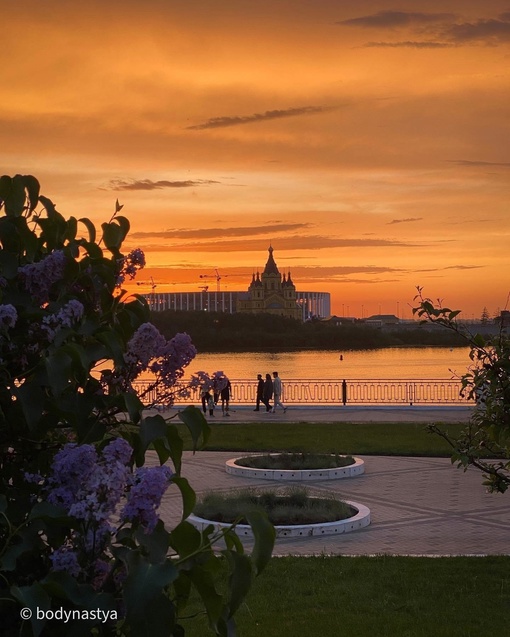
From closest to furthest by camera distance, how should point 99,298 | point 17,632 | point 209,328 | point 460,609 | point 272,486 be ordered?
point 17,632, point 99,298, point 460,609, point 272,486, point 209,328

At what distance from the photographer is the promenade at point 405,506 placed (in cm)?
984

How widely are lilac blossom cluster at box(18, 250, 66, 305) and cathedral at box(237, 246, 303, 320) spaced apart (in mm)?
152336

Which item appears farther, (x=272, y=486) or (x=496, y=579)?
(x=272, y=486)

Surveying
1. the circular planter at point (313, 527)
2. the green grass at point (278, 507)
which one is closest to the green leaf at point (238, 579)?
the circular planter at point (313, 527)

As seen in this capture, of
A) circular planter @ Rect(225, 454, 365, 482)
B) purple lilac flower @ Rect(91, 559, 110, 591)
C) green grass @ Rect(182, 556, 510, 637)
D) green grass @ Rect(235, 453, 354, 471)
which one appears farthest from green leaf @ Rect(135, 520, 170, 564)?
green grass @ Rect(235, 453, 354, 471)

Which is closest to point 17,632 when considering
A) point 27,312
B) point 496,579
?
point 27,312

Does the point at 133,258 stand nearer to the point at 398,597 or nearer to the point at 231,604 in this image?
the point at 231,604

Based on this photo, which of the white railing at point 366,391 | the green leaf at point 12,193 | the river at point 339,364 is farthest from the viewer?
the river at point 339,364

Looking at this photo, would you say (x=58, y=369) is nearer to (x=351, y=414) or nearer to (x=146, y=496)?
(x=146, y=496)

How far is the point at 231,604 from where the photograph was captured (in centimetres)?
182

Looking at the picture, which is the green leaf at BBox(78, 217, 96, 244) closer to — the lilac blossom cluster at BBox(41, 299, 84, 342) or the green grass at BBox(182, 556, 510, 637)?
the lilac blossom cluster at BBox(41, 299, 84, 342)

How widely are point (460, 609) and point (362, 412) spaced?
64.1ft

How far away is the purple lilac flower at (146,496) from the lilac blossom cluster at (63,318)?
419 millimetres

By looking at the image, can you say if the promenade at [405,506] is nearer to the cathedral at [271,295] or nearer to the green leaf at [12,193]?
the green leaf at [12,193]
